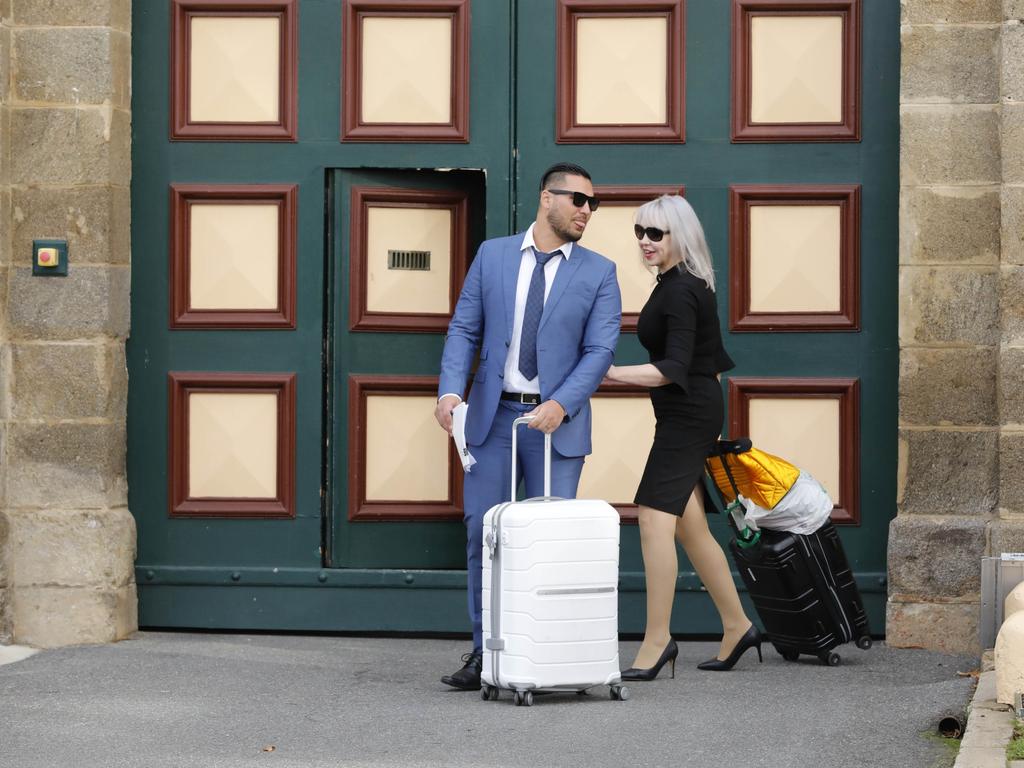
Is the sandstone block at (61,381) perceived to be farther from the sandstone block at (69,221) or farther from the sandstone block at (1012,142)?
the sandstone block at (1012,142)

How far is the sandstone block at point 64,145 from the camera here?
26.8ft

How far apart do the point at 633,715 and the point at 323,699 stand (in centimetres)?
114

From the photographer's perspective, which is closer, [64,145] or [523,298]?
[523,298]

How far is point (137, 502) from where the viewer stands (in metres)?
8.42

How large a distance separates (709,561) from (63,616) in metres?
2.76

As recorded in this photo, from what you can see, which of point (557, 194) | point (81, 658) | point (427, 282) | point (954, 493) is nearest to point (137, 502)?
point (81, 658)

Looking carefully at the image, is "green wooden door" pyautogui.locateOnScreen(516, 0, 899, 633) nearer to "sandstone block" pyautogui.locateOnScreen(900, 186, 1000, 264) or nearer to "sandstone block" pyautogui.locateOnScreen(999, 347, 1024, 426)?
"sandstone block" pyautogui.locateOnScreen(900, 186, 1000, 264)

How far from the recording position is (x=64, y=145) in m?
8.19

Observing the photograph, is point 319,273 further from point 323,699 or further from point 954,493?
point 954,493

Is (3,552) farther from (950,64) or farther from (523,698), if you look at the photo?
(950,64)

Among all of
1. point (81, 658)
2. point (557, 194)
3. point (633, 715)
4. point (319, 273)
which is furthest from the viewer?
point (319, 273)

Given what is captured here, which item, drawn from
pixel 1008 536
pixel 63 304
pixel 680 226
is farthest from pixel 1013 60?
pixel 63 304

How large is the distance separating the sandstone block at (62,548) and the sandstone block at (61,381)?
423 mm

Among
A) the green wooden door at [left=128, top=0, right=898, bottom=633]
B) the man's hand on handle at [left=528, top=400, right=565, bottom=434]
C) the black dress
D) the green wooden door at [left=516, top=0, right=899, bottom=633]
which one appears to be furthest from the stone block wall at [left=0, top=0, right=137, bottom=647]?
the black dress
